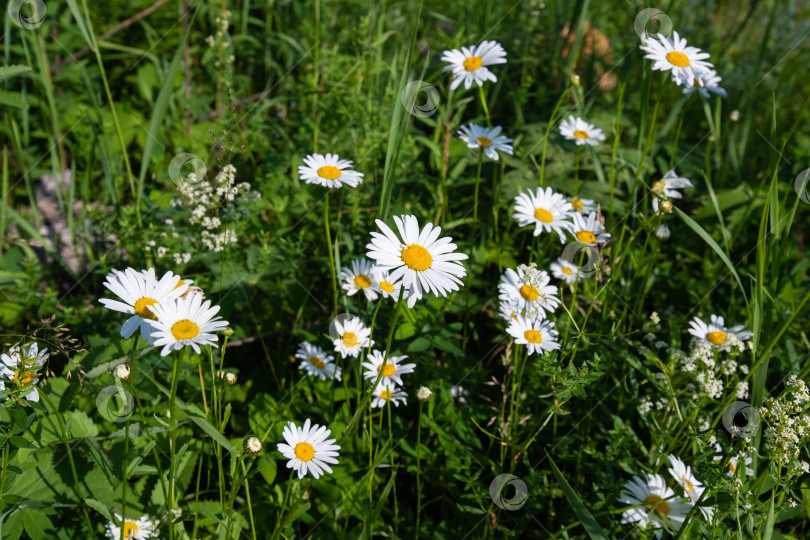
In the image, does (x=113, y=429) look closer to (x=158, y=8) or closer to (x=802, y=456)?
(x=802, y=456)

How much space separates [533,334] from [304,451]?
0.60 meters

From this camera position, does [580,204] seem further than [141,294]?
Yes

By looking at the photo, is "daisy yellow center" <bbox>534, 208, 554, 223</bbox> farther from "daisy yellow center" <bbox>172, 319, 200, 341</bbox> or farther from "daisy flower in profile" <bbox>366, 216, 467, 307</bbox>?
"daisy yellow center" <bbox>172, 319, 200, 341</bbox>

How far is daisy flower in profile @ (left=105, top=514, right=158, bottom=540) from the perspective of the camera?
4.73 feet

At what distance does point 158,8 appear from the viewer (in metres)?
3.16

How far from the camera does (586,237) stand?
1.83m

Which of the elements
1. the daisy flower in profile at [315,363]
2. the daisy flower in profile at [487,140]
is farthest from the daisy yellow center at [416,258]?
the daisy flower in profile at [487,140]

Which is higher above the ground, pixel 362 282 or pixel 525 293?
pixel 525 293

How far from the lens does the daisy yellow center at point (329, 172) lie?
1.62 meters

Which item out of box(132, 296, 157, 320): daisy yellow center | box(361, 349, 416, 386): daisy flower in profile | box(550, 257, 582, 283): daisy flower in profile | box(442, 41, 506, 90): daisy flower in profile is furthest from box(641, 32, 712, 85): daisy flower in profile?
box(132, 296, 157, 320): daisy yellow center

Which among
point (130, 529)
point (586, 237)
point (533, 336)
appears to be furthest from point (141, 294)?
point (586, 237)

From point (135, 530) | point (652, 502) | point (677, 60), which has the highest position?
point (677, 60)

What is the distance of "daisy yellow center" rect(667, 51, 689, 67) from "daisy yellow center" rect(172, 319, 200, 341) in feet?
4.82

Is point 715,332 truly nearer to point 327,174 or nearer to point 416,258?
point 416,258
